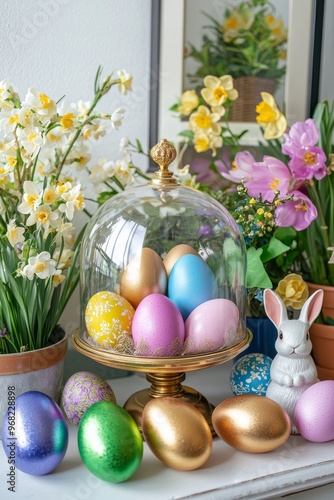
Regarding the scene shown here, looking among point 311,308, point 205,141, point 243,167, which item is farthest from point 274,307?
point 205,141

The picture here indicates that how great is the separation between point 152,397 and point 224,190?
0.46 m

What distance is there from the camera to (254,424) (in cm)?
75

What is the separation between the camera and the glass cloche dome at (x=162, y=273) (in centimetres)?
79

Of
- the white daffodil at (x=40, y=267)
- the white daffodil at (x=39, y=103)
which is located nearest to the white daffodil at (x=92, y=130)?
the white daffodil at (x=39, y=103)

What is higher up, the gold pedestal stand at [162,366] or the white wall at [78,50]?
the white wall at [78,50]

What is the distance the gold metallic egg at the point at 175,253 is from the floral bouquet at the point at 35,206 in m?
0.13

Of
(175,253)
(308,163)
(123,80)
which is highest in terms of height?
(123,80)

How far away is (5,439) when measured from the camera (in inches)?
29.6

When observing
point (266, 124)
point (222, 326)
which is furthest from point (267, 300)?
point (266, 124)

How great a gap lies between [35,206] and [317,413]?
428 millimetres

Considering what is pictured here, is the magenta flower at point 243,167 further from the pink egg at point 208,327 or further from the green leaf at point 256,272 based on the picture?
the pink egg at point 208,327

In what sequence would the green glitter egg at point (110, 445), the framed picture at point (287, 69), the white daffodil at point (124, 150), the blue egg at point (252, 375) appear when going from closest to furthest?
the green glitter egg at point (110, 445) < the blue egg at point (252, 375) < the white daffodil at point (124, 150) < the framed picture at point (287, 69)

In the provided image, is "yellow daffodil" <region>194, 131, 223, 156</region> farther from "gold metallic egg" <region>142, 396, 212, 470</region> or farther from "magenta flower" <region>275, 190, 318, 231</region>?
"gold metallic egg" <region>142, 396, 212, 470</region>

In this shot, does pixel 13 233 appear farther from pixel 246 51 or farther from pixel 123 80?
pixel 246 51
